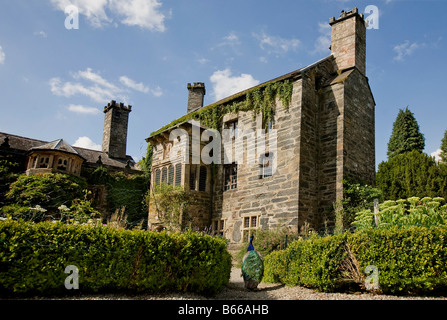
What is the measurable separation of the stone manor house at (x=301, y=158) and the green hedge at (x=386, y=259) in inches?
239

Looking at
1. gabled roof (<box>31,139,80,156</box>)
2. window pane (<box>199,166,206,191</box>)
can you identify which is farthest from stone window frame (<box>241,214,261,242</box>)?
gabled roof (<box>31,139,80,156</box>)

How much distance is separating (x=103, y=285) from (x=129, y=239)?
848mm

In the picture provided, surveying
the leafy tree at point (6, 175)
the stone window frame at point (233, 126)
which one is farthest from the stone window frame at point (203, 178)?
the leafy tree at point (6, 175)

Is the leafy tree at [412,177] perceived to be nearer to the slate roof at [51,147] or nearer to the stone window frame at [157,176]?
the stone window frame at [157,176]

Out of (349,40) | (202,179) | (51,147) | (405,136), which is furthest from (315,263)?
(405,136)

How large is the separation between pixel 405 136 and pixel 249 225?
2164cm

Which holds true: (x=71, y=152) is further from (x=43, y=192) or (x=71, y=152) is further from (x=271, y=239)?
(x=271, y=239)

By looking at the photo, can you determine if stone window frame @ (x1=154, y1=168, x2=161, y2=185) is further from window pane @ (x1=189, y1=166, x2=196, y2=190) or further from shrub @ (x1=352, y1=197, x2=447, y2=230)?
shrub @ (x1=352, y1=197, x2=447, y2=230)

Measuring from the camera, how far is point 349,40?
16422mm

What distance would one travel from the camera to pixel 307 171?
14336 millimetres

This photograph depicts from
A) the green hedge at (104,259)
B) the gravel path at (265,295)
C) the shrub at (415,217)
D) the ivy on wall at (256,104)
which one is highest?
the ivy on wall at (256,104)

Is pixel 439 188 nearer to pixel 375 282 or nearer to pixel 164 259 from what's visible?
pixel 375 282

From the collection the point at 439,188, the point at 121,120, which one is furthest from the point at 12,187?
the point at 439,188

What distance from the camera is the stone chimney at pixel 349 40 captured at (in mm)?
16297
